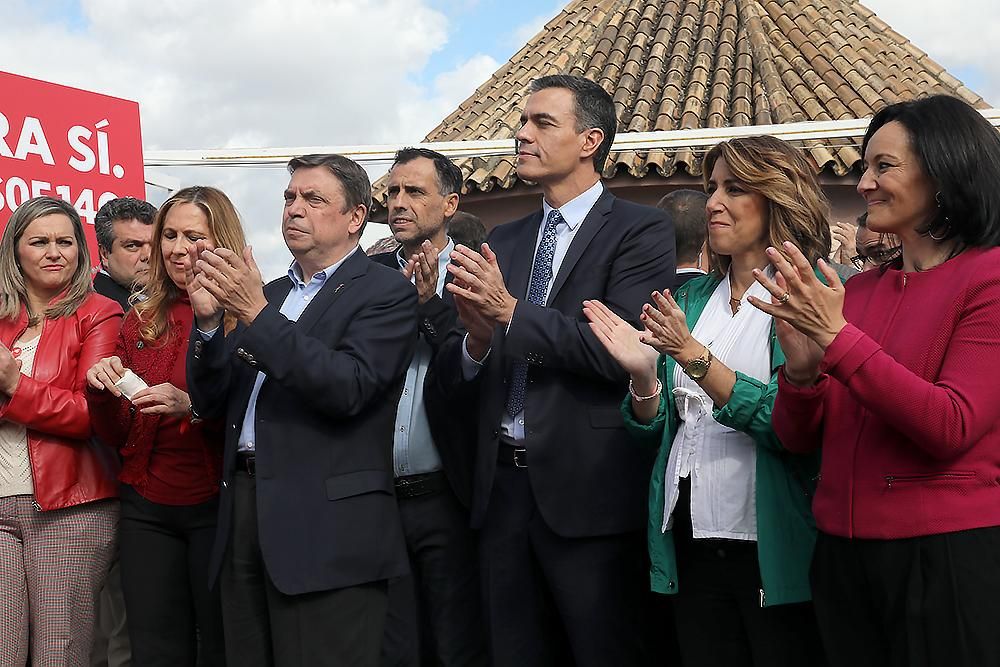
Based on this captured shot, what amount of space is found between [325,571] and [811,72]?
11.7 metres

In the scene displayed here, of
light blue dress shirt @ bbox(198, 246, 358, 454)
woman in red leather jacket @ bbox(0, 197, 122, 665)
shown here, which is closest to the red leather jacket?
woman in red leather jacket @ bbox(0, 197, 122, 665)

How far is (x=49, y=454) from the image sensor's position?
4.18 meters

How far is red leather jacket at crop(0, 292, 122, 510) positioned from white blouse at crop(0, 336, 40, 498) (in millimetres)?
30

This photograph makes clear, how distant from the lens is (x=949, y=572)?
7.96ft

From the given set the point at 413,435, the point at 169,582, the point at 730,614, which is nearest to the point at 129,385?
the point at 169,582

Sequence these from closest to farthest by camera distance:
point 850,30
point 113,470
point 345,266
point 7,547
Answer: point 345,266 → point 7,547 → point 113,470 → point 850,30

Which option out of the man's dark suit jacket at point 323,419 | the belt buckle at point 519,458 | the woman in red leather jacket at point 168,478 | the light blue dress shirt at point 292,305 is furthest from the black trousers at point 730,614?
the woman in red leather jacket at point 168,478

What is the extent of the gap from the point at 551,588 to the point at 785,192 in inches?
58.9

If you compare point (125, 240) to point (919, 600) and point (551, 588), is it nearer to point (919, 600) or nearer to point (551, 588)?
point (551, 588)

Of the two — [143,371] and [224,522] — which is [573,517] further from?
[143,371]

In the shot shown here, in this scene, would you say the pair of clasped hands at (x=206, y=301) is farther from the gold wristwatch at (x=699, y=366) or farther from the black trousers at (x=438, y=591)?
the gold wristwatch at (x=699, y=366)

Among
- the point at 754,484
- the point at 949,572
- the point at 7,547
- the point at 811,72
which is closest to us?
→ the point at 949,572

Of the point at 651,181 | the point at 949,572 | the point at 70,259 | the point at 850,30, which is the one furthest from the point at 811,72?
the point at 949,572

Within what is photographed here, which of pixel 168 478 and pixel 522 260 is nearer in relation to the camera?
pixel 522 260
